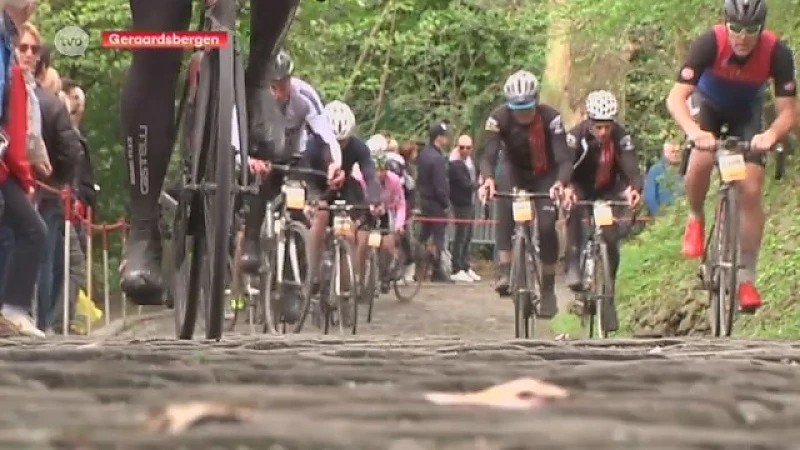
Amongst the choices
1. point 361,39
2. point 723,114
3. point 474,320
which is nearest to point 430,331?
point 474,320

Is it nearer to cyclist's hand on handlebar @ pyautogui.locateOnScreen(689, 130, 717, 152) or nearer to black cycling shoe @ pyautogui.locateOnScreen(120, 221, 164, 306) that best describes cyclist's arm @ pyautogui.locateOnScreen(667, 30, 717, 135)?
cyclist's hand on handlebar @ pyautogui.locateOnScreen(689, 130, 717, 152)

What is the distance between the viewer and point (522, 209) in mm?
11516

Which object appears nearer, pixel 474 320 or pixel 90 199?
pixel 90 199

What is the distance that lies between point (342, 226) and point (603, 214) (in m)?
2.44

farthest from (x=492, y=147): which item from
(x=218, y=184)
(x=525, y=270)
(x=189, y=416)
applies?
(x=189, y=416)

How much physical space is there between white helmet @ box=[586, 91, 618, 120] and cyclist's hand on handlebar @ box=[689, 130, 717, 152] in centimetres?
407

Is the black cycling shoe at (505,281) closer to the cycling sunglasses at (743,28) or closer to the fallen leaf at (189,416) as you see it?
the cycling sunglasses at (743,28)

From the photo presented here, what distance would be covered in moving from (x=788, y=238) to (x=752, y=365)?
9.19m

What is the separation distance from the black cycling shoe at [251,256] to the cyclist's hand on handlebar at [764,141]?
2.46 m

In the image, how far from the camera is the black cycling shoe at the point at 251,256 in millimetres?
7176

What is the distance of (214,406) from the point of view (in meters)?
2.53

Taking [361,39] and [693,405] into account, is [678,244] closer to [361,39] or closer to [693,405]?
[693,405]

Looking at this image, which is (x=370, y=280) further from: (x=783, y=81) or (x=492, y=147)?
(x=783, y=81)

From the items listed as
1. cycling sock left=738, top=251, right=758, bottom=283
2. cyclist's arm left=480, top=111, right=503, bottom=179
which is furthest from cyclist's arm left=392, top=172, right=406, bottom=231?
cycling sock left=738, top=251, right=758, bottom=283
